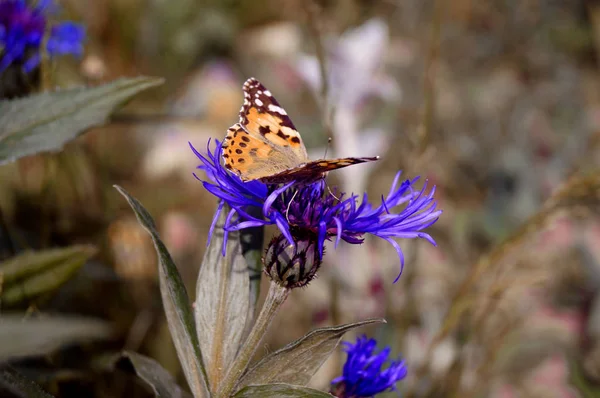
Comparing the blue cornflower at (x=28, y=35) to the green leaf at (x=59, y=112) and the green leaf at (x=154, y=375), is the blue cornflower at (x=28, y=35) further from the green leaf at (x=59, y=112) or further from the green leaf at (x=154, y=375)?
the green leaf at (x=154, y=375)

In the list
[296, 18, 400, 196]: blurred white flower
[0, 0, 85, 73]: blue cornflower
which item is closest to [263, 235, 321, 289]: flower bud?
[0, 0, 85, 73]: blue cornflower

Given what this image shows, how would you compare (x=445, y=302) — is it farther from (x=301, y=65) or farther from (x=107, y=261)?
(x=107, y=261)

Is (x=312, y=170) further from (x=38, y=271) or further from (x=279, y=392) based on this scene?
(x=38, y=271)

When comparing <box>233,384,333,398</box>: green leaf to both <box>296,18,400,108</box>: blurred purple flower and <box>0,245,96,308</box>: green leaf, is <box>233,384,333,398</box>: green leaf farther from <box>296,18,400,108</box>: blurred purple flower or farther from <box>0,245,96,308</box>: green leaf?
<box>296,18,400,108</box>: blurred purple flower

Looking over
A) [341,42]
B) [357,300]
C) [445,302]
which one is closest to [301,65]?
[341,42]

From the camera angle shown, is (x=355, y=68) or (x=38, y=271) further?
(x=355, y=68)

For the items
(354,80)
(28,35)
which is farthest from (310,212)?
(354,80)
